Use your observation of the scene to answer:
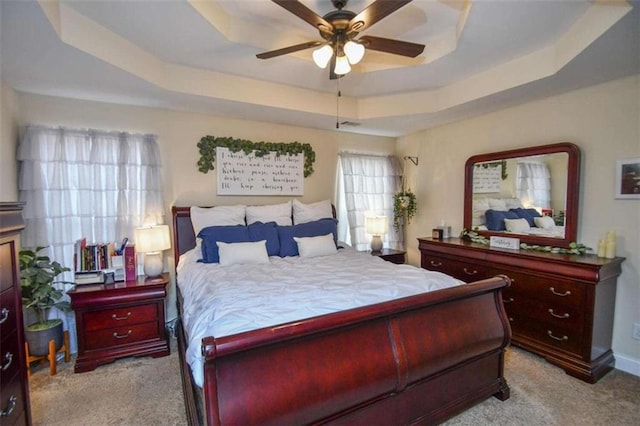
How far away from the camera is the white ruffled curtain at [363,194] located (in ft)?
13.7

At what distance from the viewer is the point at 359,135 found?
436 centimetres

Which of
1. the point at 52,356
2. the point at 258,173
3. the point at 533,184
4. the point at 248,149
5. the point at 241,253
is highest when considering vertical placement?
the point at 248,149

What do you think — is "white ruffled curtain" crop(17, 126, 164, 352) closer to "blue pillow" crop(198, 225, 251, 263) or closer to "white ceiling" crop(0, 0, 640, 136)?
"white ceiling" crop(0, 0, 640, 136)

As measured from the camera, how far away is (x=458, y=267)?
3.24 m

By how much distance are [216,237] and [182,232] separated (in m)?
0.61

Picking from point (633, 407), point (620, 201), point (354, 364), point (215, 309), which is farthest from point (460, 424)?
point (620, 201)

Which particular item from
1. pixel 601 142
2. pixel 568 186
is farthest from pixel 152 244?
pixel 601 142

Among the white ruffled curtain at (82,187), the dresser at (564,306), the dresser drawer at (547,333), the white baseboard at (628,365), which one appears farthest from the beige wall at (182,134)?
the white baseboard at (628,365)

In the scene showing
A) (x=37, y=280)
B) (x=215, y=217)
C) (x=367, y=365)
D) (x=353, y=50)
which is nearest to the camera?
(x=367, y=365)

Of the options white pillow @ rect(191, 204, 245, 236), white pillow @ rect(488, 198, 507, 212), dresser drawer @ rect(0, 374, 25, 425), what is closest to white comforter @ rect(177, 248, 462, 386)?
white pillow @ rect(191, 204, 245, 236)

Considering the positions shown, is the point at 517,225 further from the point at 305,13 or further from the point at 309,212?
the point at 305,13

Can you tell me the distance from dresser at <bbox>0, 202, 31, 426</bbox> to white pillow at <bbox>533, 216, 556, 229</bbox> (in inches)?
150

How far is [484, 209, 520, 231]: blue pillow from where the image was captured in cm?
322

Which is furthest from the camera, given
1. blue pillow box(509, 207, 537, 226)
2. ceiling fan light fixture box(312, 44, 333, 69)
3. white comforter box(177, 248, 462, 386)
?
blue pillow box(509, 207, 537, 226)
